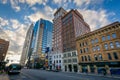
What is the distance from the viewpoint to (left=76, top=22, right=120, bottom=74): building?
3042 cm

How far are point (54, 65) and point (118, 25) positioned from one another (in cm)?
4744

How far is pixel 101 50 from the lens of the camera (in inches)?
1350

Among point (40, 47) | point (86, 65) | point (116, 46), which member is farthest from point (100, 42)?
point (40, 47)

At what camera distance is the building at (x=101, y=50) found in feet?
99.8

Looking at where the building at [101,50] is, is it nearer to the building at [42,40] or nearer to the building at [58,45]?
the building at [58,45]

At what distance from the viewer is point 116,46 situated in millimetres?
30422

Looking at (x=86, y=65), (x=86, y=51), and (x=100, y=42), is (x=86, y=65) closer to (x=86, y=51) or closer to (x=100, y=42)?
(x=86, y=51)

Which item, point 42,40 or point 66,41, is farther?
point 42,40

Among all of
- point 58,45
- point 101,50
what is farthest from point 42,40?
point 101,50

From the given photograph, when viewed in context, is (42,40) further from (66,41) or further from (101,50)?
(101,50)

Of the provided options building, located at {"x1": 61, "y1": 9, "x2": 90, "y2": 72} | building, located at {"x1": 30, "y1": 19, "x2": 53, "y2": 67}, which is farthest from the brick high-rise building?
building, located at {"x1": 30, "y1": 19, "x2": 53, "y2": 67}

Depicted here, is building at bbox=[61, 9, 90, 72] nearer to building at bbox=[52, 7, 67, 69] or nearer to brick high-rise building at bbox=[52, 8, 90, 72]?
brick high-rise building at bbox=[52, 8, 90, 72]

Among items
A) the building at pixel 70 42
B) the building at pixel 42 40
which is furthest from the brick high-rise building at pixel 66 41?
the building at pixel 42 40

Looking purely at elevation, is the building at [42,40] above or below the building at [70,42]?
above
